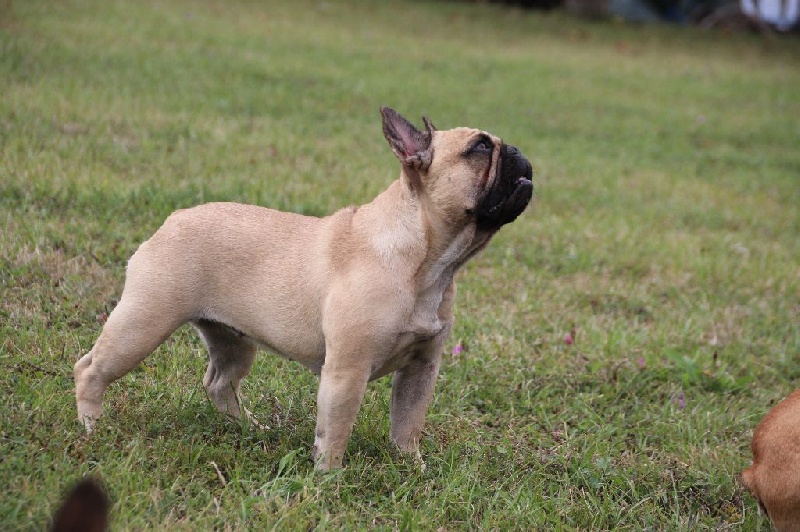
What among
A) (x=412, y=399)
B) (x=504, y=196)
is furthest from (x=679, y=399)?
(x=504, y=196)

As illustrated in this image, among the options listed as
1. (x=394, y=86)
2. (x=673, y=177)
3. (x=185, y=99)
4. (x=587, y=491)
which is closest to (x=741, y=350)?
(x=587, y=491)

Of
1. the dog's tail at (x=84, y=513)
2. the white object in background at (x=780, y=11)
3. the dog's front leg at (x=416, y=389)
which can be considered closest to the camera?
the dog's tail at (x=84, y=513)

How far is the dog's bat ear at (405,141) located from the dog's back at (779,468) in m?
1.88

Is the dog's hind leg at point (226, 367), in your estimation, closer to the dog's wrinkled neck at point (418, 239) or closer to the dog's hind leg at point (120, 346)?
the dog's hind leg at point (120, 346)

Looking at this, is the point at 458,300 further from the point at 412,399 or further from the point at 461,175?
the point at 461,175

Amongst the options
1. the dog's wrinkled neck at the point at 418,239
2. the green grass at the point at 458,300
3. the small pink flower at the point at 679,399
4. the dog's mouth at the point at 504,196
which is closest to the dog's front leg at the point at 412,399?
the green grass at the point at 458,300

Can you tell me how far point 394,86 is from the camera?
13016 millimetres

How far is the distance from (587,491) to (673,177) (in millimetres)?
7066

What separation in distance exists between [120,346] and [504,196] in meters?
1.74

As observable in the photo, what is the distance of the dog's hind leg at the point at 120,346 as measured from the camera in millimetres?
3949

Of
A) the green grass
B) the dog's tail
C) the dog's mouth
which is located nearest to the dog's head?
the dog's mouth

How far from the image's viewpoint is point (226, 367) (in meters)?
4.49

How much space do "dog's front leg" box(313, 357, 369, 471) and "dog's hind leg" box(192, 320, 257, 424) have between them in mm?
644

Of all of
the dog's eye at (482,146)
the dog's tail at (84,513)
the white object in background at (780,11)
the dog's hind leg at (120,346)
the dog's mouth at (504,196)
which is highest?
the dog's eye at (482,146)
